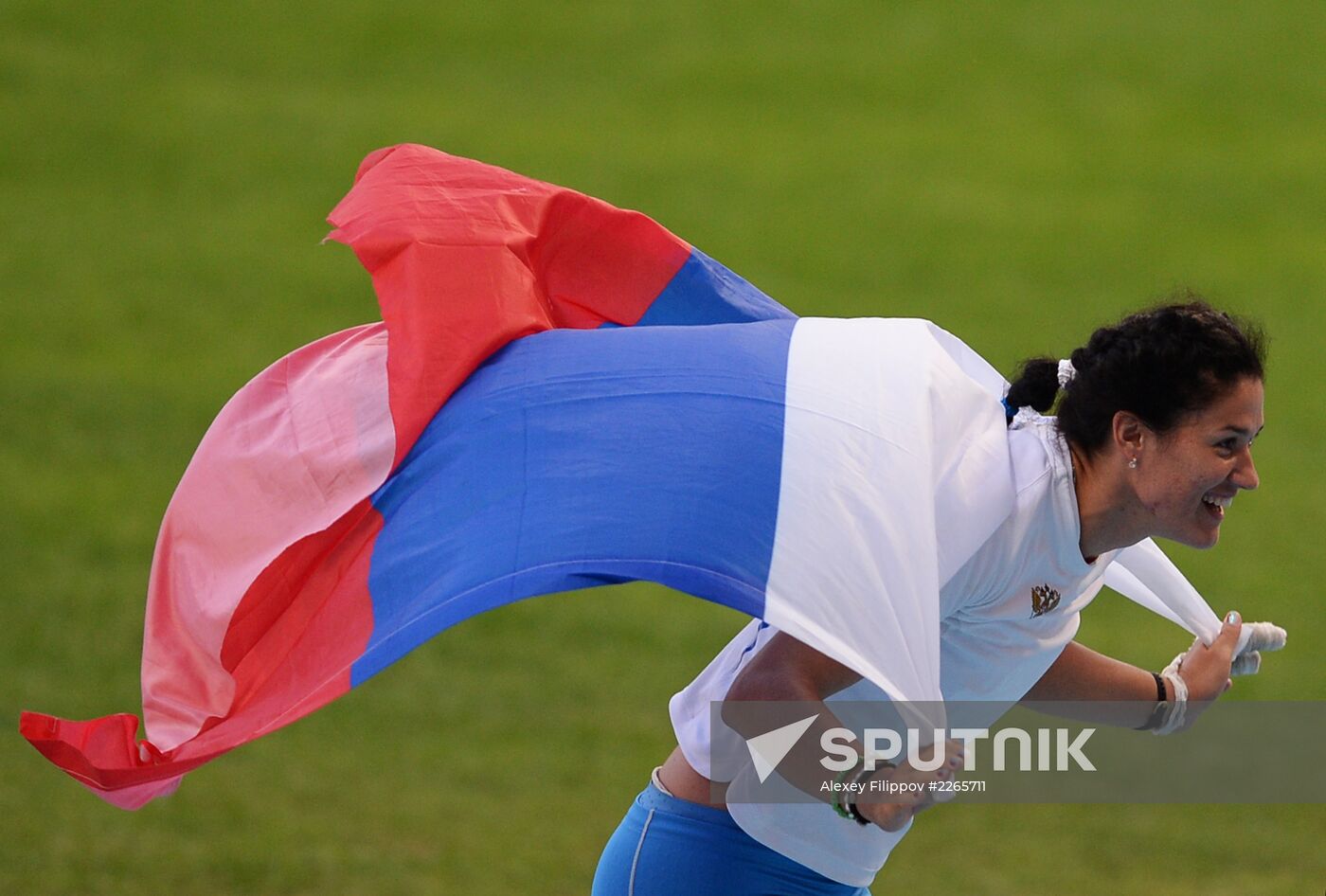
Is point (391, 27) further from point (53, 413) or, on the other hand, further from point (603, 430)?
point (603, 430)

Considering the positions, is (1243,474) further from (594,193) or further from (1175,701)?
(594,193)

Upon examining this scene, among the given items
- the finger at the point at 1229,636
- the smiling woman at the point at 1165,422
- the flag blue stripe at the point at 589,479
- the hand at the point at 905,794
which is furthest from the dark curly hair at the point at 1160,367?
the finger at the point at 1229,636

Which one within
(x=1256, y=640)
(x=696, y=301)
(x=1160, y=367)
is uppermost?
(x=1160, y=367)

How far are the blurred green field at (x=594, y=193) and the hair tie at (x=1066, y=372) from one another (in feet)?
12.4

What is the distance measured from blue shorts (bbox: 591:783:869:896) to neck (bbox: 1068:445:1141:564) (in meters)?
0.78

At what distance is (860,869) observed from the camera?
11.0 feet

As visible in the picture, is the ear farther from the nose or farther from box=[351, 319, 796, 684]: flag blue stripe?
box=[351, 319, 796, 684]: flag blue stripe

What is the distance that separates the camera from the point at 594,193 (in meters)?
12.2

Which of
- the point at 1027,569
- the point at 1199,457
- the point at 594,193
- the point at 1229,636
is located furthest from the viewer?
the point at 594,193

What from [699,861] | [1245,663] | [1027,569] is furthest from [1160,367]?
[699,861]

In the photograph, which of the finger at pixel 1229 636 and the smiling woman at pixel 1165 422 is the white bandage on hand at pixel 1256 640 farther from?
the smiling woman at pixel 1165 422

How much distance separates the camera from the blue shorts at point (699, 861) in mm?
3301

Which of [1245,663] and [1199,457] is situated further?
[1245,663]

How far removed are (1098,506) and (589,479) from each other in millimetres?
873
